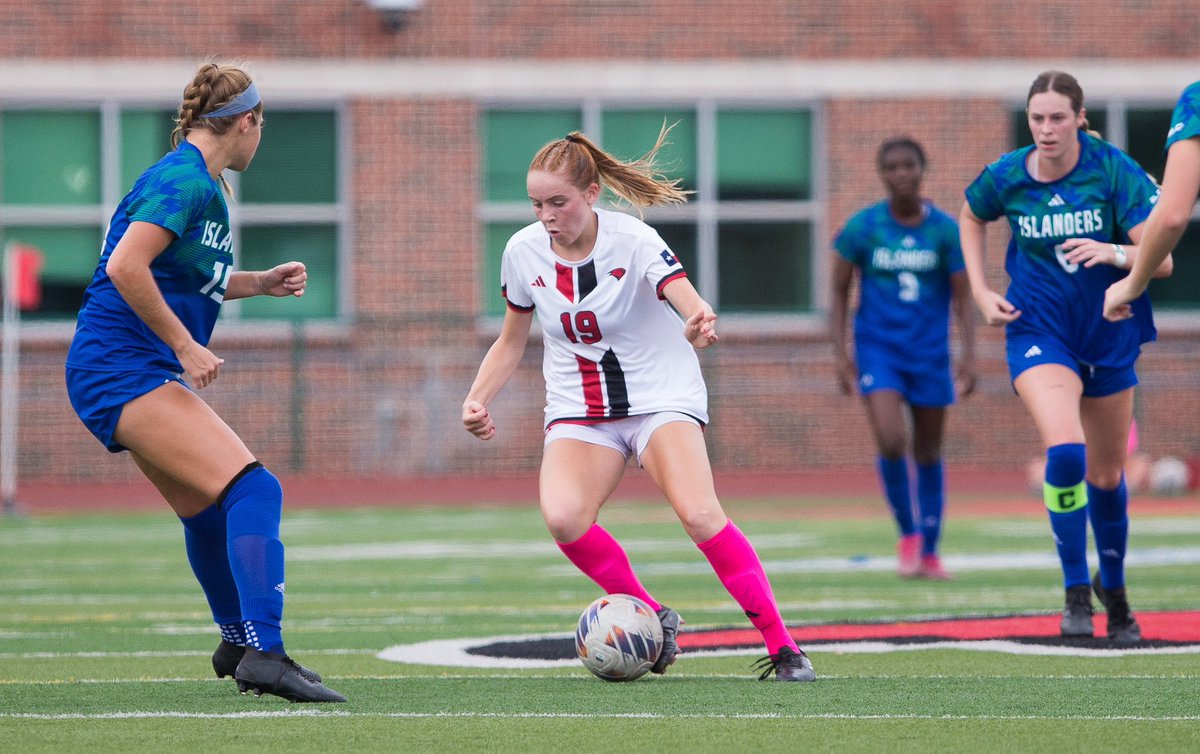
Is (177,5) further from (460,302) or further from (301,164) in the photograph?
(460,302)

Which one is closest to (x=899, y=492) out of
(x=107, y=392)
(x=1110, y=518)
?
(x=1110, y=518)

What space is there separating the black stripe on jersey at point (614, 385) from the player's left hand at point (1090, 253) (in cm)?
198

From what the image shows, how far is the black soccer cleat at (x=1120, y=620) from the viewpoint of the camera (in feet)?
24.3

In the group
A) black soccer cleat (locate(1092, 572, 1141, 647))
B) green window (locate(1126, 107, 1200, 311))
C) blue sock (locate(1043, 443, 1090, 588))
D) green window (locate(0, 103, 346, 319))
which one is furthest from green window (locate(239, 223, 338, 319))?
black soccer cleat (locate(1092, 572, 1141, 647))

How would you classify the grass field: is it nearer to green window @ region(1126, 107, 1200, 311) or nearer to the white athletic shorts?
the white athletic shorts

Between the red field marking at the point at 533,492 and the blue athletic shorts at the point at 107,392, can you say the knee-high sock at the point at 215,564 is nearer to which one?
the blue athletic shorts at the point at 107,392

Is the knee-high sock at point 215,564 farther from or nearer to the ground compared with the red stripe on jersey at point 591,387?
nearer to the ground

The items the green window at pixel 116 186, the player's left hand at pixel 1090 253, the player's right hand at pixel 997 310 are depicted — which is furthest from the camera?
the green window at pixel 116 186

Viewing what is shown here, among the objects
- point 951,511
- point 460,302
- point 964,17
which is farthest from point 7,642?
point 964,17

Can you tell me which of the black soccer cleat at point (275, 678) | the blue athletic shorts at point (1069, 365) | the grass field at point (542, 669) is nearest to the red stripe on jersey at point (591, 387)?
the grass field at point (542, 669)

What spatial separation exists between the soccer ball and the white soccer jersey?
2.25 ft

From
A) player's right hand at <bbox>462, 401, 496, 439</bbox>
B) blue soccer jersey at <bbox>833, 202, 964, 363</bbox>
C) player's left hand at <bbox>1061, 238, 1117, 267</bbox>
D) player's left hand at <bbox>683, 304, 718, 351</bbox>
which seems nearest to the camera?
player's left hand at <bbox>683, 304, 718, 351</bbox>

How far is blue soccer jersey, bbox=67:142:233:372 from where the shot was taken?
19.4 feet

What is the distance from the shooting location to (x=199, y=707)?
232 inches
